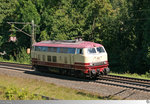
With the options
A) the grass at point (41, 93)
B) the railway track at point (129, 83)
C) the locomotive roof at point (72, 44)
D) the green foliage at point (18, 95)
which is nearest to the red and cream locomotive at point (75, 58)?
the locomotive roof at point (72, 44)

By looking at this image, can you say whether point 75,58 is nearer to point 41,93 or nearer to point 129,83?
point 129,83

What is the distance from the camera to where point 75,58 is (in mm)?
17984

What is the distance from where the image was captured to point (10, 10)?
1679 inches

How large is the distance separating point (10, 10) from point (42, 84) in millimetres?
30690

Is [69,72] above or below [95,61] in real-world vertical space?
below

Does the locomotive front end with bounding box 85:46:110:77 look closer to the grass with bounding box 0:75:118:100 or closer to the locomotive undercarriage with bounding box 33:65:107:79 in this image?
the locomotive undercarriage with bounding box 33:65:107:79

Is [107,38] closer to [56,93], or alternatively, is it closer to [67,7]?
[67,7]

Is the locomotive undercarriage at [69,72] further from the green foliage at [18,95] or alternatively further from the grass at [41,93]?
the green foliage at [18,95]

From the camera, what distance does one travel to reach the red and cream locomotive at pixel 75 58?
17281 millimetres

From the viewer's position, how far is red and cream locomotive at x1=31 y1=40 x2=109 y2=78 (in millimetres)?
17281

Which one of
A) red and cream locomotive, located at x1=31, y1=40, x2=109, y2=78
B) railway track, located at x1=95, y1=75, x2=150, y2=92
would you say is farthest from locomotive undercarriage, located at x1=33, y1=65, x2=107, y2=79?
railway track, located at x1=95, y1=75, x2=150, y2=92

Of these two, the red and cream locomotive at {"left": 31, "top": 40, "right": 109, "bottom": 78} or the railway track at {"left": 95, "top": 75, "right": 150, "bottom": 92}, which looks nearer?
the railway track at {"left": 95, "top": 75, "right": 150, "bottom": 92}

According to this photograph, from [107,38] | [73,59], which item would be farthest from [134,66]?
[73,59]

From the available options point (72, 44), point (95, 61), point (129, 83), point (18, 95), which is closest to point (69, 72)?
point (72, 44)
